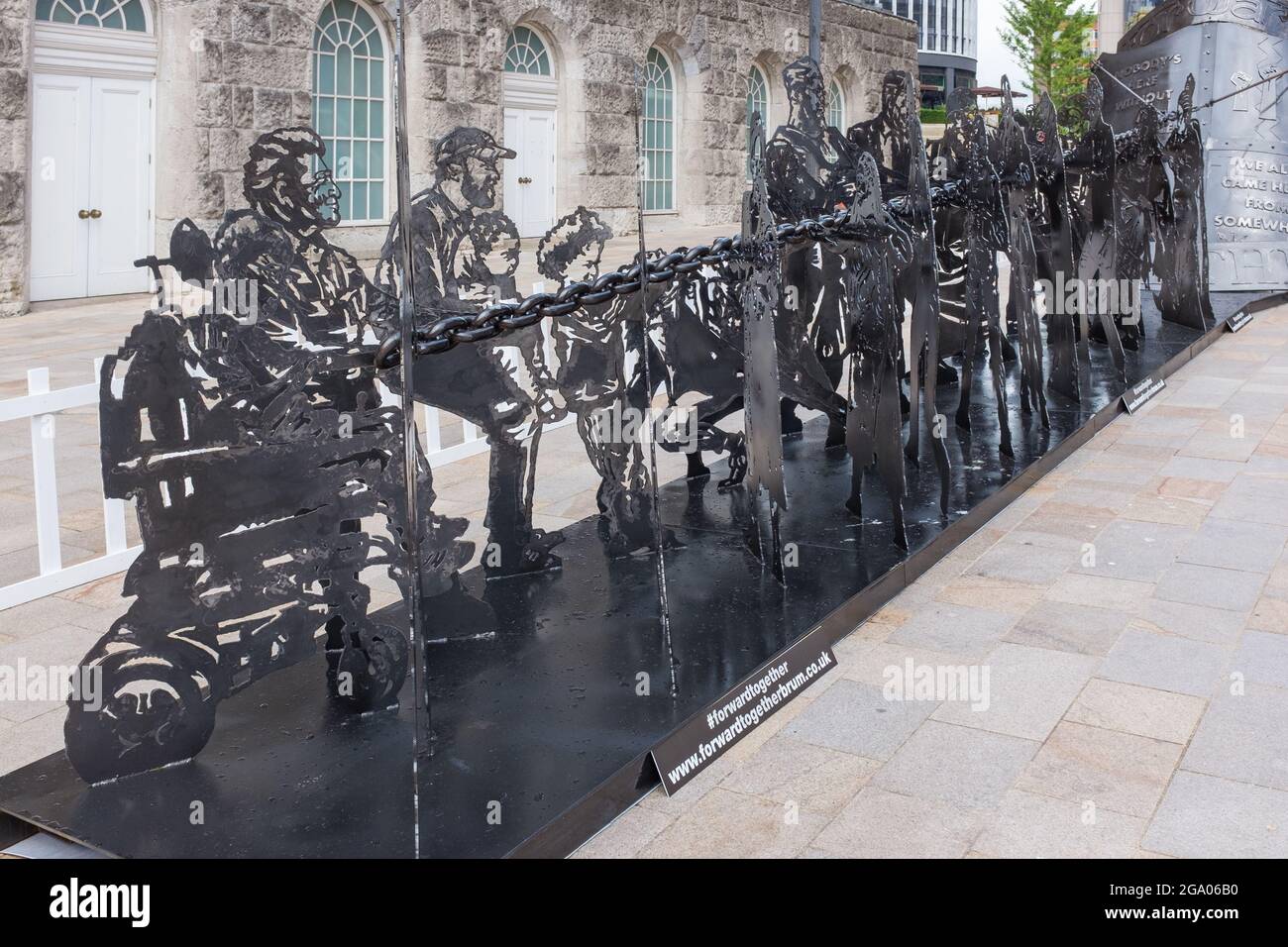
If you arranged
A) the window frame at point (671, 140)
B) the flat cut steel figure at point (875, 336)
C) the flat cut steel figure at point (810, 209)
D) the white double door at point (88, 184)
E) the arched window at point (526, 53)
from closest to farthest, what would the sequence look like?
the flat cut steel figure at point (875, 336) < the flat cut steel figure at point (810, 209) < the white double door at point (88, 184) < the arched window at point (526, 53) < the window frame at point (671, 140)

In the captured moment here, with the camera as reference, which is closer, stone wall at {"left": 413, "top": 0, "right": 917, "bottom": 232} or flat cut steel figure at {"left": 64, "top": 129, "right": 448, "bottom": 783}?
flat cut steel figure at {"left": 64, "top": 129, "right": 448, "bottom": 783}

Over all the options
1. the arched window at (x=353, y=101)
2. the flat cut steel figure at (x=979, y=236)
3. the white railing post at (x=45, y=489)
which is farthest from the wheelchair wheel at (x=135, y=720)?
the arched window at (x=353, y=101)

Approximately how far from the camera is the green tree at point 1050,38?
37.1 metres

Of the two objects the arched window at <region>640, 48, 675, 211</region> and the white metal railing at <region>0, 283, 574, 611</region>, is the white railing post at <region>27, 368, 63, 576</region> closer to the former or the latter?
the white metal railing at <region>0, 283, 574, 611</region>

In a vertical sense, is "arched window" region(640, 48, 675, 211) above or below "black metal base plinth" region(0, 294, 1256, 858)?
above

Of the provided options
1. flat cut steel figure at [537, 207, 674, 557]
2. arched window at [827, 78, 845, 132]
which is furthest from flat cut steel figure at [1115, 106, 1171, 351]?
arched window at [827, 78, 845, 132]

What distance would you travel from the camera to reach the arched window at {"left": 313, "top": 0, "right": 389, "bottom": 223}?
46.1 ft

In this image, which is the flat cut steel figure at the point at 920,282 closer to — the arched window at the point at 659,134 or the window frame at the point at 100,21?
the window frame at the point at 100,21

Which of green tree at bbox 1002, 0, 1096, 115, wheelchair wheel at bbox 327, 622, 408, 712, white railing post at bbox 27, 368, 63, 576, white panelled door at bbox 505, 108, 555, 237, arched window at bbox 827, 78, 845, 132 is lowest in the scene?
wheelchair wheel at bbox 327, 622, 408, 712

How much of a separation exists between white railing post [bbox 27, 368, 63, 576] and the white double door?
7928mm

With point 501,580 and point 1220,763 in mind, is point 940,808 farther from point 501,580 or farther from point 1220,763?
point 501,580

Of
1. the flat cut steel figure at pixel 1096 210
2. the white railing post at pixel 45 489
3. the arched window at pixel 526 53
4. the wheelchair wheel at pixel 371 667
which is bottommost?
the wheelchair wheel at pixel 371 667

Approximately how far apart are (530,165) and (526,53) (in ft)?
4.90

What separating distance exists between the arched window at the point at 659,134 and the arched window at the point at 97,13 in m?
8.89
